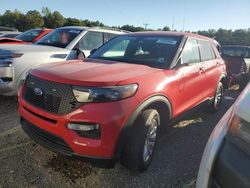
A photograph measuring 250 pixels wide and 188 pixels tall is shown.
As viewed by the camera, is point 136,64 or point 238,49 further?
point 238,49

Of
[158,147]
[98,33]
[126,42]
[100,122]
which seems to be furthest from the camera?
[98,33]

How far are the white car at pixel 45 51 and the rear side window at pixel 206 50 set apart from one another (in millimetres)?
2397

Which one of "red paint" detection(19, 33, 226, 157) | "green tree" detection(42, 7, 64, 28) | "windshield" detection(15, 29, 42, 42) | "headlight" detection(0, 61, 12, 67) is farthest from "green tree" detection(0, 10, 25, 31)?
"red paint" detection(19, 33, 226, 157)

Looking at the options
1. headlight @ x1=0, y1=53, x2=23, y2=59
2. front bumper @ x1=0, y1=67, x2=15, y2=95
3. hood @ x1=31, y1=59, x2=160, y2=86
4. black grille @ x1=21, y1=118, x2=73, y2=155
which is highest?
hood @ x1=31, y1=59, x2=160, y2=86

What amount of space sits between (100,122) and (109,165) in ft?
1.61

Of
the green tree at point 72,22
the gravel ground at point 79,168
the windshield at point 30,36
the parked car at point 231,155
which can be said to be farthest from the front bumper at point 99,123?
the green tree at point 72,22

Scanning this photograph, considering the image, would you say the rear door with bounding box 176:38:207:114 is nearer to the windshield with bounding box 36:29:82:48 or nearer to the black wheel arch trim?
the black wheel arch trim

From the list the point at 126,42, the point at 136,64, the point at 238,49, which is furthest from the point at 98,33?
the point at 238,49

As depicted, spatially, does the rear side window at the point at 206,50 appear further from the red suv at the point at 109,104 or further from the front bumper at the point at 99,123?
the front bumper at the point at 99,123

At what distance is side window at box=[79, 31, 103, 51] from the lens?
6.62 metres

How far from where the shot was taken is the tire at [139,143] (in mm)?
2941

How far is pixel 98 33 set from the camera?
707 centimetres

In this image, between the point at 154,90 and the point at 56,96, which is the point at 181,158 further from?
the point at 56,96

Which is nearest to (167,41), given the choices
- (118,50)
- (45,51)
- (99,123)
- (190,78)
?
(190,78)
